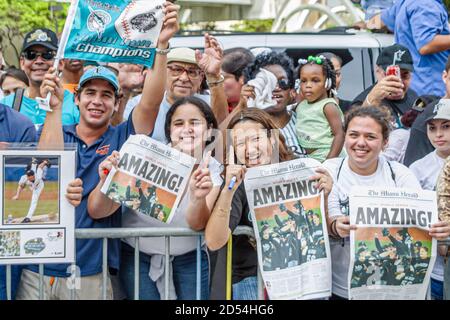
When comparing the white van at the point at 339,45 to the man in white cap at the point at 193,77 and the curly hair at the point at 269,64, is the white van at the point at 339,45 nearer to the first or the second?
the curly hair at the point at 269,64

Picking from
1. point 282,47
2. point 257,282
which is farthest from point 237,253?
point 282,47

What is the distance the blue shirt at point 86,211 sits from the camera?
5.58 metres

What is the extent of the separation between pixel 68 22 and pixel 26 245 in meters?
1.39

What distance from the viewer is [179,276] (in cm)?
568

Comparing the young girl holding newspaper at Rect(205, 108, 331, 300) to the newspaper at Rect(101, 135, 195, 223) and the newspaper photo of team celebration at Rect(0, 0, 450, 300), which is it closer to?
the newspaper photo of team celebration at Rect(0, 0, 450, 300)

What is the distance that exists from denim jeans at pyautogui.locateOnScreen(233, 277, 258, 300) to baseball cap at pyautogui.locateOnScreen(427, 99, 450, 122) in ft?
5.38

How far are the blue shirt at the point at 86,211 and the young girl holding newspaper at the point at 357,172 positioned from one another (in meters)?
1.25

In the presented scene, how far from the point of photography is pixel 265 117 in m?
5.88

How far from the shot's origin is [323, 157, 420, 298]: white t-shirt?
5477 millimetres

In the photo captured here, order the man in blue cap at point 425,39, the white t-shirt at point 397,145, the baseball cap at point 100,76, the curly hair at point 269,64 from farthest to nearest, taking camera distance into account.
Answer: the man in blue cap at point 425,39 < the curly hair at point 269,64 < the white t-shirt at point 397,145 < the baseball cap at point 100,76

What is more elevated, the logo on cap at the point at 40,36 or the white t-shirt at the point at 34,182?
the logo on cap at the point at 40,36

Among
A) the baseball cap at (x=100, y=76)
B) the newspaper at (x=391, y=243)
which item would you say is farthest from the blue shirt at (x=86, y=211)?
the newspaper at (x=391, y=243)

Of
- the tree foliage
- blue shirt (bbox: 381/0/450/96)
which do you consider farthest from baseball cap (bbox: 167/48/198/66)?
the tree foliage

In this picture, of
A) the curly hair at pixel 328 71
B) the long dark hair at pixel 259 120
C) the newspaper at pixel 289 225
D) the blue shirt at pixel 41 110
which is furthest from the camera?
the curly hair at pixel 328 71
